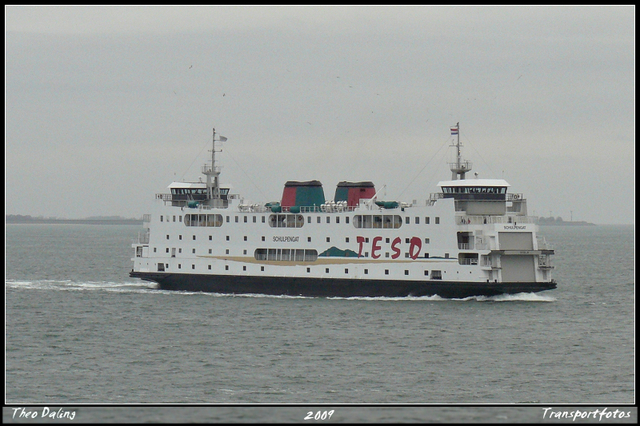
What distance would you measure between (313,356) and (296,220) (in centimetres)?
1515

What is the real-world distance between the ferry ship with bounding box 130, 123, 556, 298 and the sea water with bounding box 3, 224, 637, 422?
814 mm

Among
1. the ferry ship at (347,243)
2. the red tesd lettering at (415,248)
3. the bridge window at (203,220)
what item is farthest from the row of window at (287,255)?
the red tesd lettering at (415,248)

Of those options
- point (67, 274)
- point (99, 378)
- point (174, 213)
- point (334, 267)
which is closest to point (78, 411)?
point (99, 378)

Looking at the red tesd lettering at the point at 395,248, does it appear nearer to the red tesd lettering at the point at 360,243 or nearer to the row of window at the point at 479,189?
the red tesd lettering at the point at 360,243

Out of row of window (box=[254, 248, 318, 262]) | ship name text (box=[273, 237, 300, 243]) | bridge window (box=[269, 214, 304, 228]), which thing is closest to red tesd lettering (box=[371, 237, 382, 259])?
row of window (box=[254, 248, 318, 262])

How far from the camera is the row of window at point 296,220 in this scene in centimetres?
4288

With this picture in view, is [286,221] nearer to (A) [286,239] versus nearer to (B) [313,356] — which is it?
(A) [286,239]

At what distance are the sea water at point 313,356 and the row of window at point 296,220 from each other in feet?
10.6

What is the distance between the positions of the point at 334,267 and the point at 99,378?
17.7 meters

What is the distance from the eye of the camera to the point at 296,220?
45.0m

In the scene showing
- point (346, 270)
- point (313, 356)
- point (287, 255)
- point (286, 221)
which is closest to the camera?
point (313, 356)

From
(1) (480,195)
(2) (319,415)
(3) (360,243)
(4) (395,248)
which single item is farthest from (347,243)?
(2) (319,415)

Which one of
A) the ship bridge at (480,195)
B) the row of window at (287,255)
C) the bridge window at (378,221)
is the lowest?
the row of window at (287,255)

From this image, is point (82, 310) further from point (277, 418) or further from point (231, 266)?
point (277, 418)
